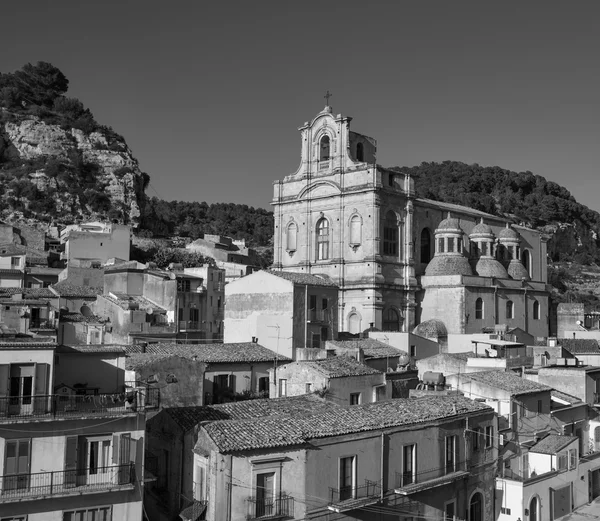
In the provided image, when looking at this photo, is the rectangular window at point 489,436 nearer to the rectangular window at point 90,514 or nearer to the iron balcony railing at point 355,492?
the iron balcony railing at point 355,492

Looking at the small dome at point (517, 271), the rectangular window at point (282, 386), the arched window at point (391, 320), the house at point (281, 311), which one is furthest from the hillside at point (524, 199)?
the rectangular window at point (282, 386)

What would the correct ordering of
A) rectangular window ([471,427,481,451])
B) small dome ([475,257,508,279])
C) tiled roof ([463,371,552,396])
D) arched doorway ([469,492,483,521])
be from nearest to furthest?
arched doorway ([469,492,483,521]), rectangular window ([471,427,481,451]), tiled roof ([463,371,552,396]), small dome ([475,257,508,279])

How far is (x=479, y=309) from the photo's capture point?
188ft

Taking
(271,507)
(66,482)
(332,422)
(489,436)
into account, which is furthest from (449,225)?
(66,482)

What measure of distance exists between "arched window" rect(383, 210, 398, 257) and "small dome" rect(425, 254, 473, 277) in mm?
3410

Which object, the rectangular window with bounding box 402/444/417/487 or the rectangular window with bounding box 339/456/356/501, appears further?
the rectangular window with bounding box 402/444/417/487

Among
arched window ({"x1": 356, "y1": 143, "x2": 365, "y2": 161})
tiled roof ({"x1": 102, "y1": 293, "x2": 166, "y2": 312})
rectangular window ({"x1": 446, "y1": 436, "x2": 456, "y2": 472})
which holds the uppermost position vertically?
arched window ({"x1": 356, "y1": 143, "x2": 365, "y2": 161})

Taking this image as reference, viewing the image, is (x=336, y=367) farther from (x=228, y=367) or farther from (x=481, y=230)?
(x=481, y=230)

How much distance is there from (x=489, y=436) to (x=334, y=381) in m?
6.17

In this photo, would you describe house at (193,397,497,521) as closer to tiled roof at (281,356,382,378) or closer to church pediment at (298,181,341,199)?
tiled roof at (281,356,382,378)

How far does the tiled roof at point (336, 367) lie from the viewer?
30.5m

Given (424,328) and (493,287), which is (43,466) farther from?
(493,287)

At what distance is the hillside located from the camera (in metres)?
127

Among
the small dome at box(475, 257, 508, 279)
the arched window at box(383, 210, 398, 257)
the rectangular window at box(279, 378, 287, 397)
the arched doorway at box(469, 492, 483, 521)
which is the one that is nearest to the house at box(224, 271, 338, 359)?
the rectangular window at box(279, 378, 287, 397)
